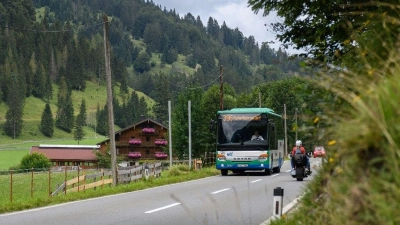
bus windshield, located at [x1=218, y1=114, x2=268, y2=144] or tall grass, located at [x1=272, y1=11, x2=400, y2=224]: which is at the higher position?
bus windshield, located at [x1=218, y1=114, x2=268, y2=144]

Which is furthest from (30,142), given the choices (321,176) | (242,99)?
(321,176)

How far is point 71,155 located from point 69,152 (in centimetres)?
136

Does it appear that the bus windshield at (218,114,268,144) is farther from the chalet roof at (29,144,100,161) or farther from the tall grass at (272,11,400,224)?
the chalet roof at (29,144,100,161)

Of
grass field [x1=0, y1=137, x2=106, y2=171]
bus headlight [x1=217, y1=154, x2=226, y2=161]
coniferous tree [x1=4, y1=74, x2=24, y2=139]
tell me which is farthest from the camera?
coniferous tree [x1=4, y1=74, x2=24, y2=139]

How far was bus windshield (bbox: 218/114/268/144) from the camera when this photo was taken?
34094 millimetres

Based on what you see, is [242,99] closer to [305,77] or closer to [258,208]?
[258,208]

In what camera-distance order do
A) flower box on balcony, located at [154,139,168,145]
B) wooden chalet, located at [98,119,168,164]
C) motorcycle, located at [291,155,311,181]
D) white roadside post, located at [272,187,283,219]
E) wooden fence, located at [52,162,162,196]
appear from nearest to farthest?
white roadside post, located at [272,187,283,219] → motorcycle, located at [291,155,311,181] → wooden fence, located at [52,162,162,196] → flower box on balcony, located at [154,139,168,145] → wooden chalet, located at [98,119,168,164]

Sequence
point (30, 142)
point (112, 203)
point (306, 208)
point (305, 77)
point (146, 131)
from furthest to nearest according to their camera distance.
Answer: point (30, 142) < point (146, 131) < point (112, 203) < point (306, 208) < point (305, 77)

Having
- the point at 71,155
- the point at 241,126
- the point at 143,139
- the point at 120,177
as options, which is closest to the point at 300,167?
the point at 241,126

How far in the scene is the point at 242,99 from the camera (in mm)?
128625

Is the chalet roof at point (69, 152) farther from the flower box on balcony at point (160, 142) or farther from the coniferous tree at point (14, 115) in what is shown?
the coniferous tree at point (14, 115)

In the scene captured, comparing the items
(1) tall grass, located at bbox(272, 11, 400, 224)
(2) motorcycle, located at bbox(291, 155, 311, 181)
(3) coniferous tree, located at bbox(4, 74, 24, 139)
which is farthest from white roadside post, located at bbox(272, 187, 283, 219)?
(3) coniferous tree, located at bbox(4, 74, 24, 139)

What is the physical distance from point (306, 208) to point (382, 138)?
318cm

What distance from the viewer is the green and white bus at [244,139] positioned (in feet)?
112
